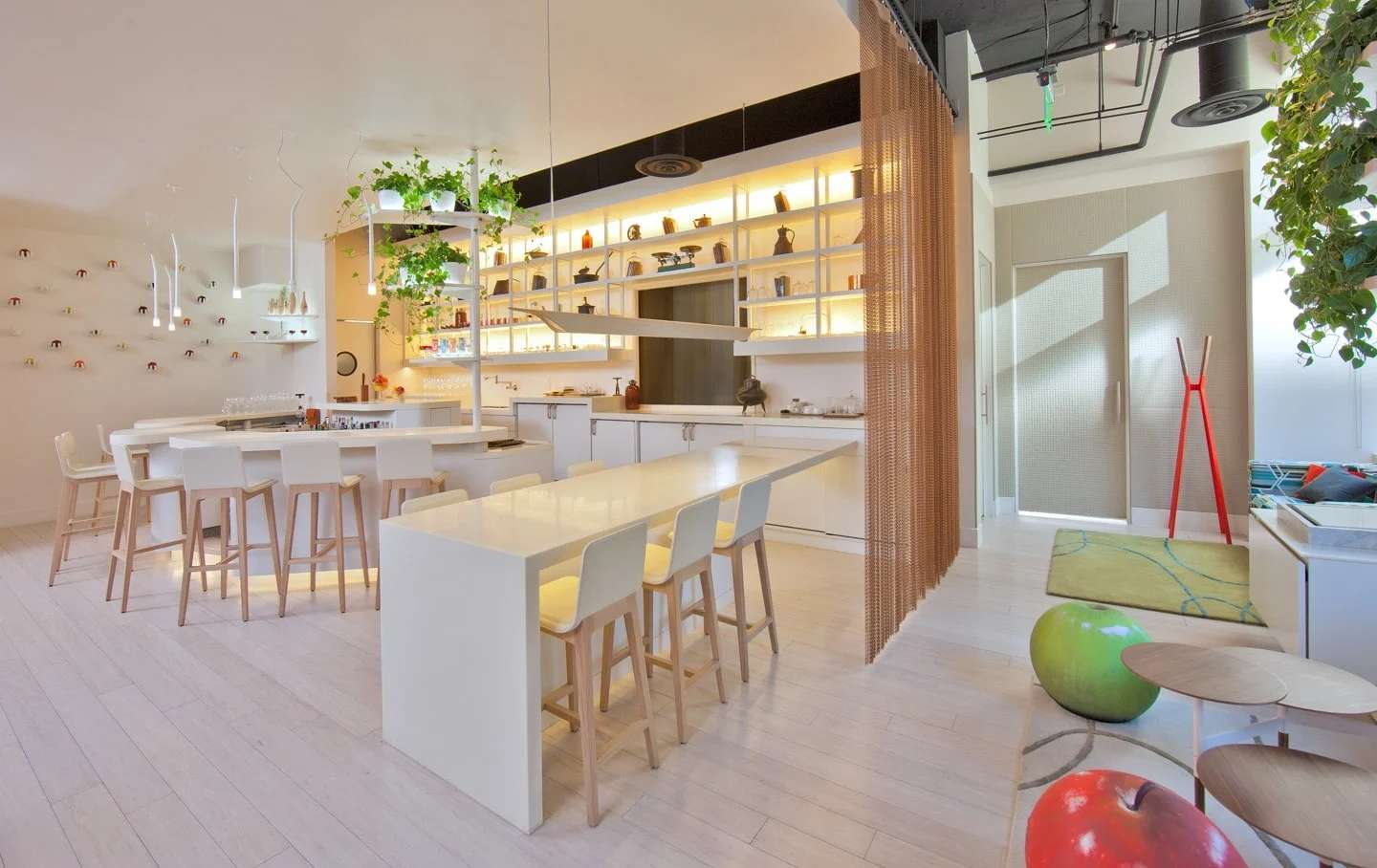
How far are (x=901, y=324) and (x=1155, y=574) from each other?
2707 millimetres

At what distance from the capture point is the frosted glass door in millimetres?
5727

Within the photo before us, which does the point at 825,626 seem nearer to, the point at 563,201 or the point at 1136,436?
the point at 1136,436

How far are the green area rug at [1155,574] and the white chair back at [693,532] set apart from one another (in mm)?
2652

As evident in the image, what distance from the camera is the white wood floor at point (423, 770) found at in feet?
6.13

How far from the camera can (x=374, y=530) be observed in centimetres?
434

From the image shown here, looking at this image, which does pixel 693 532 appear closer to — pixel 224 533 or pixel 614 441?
pixel 224 533

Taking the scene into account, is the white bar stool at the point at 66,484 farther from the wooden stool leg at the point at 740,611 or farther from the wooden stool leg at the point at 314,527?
the wooden stool leg at the point at 740,611

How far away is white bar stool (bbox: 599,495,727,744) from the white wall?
293 inches


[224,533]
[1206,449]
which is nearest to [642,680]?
[224,533]

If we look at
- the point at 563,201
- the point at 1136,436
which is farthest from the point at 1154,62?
the point at 563,201

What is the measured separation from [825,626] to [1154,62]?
4.79 meters

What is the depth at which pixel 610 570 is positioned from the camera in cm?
204

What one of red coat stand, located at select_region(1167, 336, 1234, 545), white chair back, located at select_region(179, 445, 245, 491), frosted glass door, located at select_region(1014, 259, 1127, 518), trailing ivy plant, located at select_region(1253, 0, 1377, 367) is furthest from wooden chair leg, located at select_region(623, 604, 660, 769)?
frosted glass door, located at select_region(1014, 259, 1127, 518)

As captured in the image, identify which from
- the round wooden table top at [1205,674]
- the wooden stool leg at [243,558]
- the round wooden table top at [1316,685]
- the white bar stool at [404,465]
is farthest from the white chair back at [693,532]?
the wooden stool leg at [243,558]
